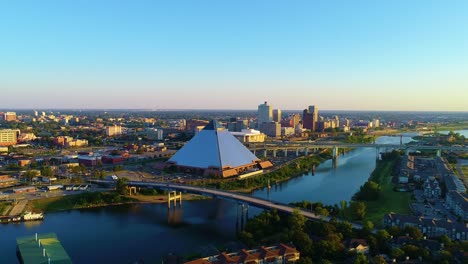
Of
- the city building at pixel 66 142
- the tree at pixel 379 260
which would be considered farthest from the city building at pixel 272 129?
the tree at pixel 379 260

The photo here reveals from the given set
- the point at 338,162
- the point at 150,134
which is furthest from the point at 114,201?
the point at 150,134

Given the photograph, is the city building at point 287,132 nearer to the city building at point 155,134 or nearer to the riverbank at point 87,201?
A: the city building at point 155,134

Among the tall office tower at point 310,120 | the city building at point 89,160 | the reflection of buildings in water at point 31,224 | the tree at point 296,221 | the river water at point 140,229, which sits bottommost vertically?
the reflection of buildings in water at point 31,224

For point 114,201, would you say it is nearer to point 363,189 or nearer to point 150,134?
point 363,189

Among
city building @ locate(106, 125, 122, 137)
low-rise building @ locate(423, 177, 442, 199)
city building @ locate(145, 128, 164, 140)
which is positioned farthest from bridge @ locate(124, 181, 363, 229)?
city building @ locate(106, 125, 122, 137)

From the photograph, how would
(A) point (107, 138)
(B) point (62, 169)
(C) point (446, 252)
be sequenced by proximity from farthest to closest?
(A) point (107, 138), (B) point (62, 169), (C) point (446, 252)

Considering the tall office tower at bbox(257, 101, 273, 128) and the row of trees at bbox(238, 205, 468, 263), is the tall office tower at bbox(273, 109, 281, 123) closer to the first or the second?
the tall office tower at bbox(257, 101, 273, 128)
